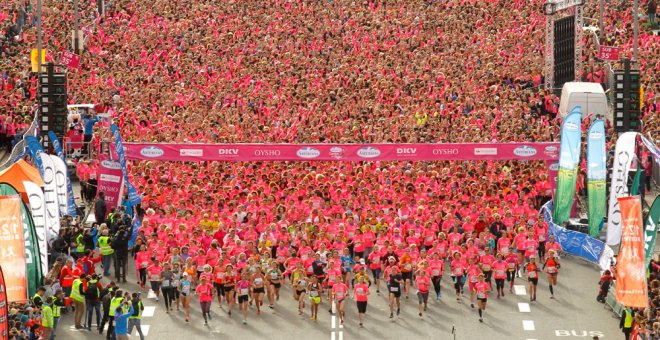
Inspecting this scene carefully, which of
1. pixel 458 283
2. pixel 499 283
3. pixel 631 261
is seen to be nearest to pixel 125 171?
pixel 458 283

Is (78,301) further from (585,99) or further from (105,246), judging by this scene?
(585,99)

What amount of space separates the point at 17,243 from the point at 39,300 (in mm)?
1544

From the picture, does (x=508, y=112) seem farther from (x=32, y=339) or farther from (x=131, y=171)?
(x=32, y=339)

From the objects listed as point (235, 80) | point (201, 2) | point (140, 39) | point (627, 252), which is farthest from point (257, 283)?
point (201, 2)

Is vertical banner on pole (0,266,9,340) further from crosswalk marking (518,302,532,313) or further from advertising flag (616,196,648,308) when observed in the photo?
crosswalk marking (518,302,532,313)

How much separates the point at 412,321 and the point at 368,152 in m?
7.57

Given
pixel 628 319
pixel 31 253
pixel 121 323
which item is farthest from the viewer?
pixel 31 253

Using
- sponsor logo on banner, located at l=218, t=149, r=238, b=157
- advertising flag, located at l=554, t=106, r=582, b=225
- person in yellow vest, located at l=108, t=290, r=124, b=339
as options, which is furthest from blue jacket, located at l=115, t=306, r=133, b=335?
advertising flag, located at l=554, t=106, r=582, b=225

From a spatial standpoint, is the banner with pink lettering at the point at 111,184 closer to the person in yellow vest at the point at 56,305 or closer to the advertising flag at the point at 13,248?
the person in yellow vest at the point at 56,305

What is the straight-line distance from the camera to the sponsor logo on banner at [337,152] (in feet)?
149

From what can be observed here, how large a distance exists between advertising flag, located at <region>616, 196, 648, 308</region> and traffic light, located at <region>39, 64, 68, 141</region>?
579 inches

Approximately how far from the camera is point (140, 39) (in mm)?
60625

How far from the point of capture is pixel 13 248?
35.6 m

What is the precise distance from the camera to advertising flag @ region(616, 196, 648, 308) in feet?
115
